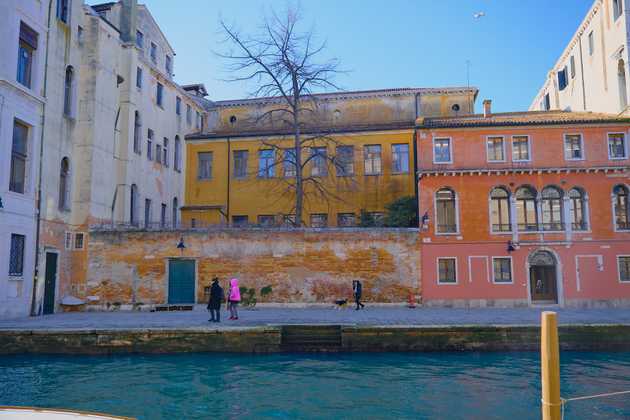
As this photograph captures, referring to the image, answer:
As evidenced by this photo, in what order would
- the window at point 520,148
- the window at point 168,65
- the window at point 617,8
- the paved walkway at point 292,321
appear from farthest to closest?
the window at point 168,65 < the window at point 617,8 < the window at point 520,148 < the paved walkway at point 292,321

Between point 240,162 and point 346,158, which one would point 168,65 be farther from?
point 346,158

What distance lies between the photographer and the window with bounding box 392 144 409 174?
86.9 ft

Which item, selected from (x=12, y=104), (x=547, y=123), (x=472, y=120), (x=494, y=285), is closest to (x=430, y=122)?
(x=472, y=120)

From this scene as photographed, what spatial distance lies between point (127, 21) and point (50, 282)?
42.7 ft

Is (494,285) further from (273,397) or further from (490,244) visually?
(273,397)

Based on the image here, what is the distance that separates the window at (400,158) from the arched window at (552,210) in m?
7.17

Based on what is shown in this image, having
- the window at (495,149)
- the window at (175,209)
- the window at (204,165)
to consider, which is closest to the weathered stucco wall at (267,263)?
the window at (495,149)

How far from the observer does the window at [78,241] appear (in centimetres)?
2000

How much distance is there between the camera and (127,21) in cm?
2445

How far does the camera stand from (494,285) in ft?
68.2

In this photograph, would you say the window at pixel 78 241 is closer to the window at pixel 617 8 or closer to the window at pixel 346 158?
the window at pixel 346 158

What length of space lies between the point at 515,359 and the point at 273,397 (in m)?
6.25

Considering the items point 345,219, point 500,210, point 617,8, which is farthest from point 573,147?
point 345,219

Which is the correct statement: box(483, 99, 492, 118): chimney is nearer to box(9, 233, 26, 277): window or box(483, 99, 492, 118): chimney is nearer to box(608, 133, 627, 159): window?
box(608, 133, 627, 159): window
